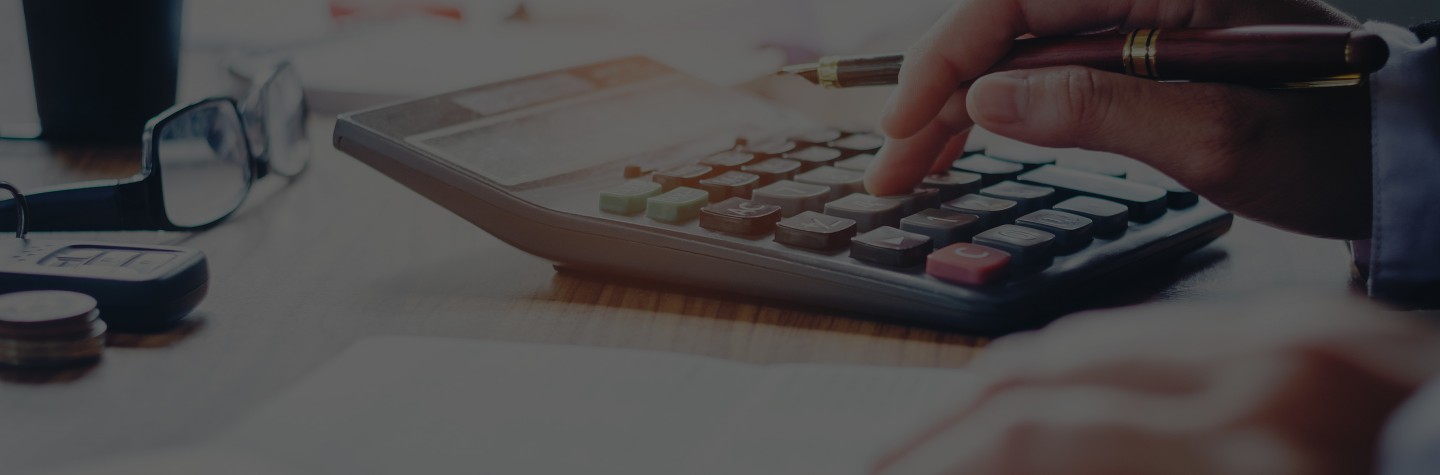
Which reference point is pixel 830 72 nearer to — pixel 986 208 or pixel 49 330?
pixel 986 208

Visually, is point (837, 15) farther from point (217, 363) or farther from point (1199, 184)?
point (217, 363)

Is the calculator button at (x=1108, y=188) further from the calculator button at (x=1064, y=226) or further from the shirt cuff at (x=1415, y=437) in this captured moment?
the shirt cuff at (x=1415, y=437)

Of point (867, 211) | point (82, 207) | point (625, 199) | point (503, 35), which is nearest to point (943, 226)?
point (867, 211)

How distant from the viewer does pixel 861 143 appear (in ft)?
2.06

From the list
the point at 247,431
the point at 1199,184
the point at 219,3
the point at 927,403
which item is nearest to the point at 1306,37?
the point at 1199,184

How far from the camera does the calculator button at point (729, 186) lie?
20.7 inches

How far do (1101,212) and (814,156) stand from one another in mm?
151

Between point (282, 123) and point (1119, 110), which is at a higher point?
point (1119, 110)

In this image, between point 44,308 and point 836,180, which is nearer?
point 44,308

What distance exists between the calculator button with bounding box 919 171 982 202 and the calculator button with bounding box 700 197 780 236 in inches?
3.6

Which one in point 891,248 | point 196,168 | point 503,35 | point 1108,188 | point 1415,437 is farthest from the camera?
point 503,35

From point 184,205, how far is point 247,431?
0.32 m

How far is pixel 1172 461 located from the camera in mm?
204

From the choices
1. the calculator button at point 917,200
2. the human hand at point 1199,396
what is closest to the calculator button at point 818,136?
the calculator button at point 917,200
